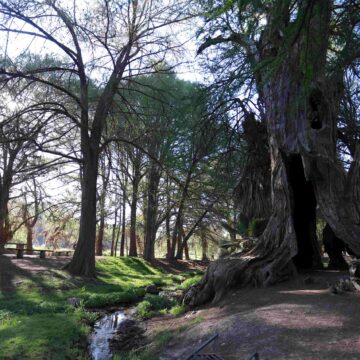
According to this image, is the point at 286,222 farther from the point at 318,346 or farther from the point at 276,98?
the point at 318,346

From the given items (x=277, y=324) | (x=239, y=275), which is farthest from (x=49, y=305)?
(x=277, y=324)

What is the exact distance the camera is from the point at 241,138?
15055 millimetres

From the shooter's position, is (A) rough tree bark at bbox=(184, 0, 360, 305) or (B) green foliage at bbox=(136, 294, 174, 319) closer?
(A) rough tree bark at bbox=(184, 0, 360, 305)

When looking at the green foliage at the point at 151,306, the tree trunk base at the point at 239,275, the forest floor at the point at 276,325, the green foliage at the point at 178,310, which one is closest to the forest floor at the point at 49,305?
the green foliage at the point at 151,306

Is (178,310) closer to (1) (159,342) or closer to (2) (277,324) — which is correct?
(1) (159,342)

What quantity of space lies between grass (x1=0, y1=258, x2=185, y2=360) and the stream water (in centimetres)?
20

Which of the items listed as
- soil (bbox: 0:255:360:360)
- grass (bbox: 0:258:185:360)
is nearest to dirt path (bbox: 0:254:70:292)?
grass (bbox: 0:258:185:360)

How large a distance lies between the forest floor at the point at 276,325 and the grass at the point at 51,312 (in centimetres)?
159

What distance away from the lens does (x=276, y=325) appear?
6.59 meters

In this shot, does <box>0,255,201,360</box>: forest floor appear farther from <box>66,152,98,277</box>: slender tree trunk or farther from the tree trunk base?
the tree trunk base

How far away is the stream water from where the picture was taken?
7.42 metres

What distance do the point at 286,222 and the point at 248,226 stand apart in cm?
326

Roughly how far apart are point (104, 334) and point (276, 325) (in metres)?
3.88

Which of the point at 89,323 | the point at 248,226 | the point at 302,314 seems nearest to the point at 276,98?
the point at 248,226
